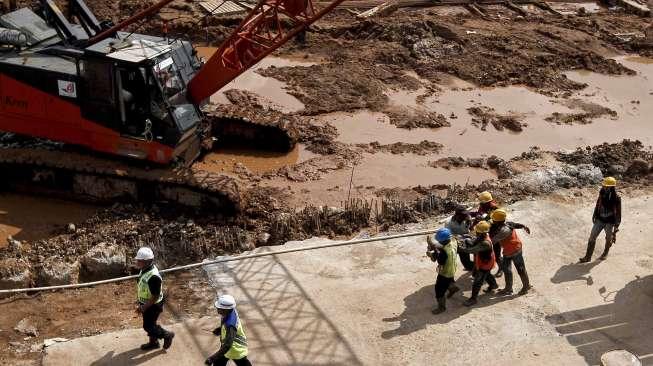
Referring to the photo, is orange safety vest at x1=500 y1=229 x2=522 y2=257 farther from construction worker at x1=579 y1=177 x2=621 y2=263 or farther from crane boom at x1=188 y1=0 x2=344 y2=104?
crane boom at x1=188 y1=0 x2=344 y2=104

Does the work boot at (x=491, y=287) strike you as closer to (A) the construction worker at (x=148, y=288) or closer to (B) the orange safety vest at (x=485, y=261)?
(B) the orange safety vest at (x=485, y=261)

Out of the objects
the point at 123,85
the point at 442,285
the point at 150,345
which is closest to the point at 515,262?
the point at 442,285

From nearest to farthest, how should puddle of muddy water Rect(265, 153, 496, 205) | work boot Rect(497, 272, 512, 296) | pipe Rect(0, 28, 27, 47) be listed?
1. work boot Rect(497, 272, 512, 296)
2. pipe Rect(0, 28, 27, 47)
3. puddle of muddy water Rect(265, 153, 496, 205)

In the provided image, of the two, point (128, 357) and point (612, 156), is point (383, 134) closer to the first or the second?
point (612, 156)

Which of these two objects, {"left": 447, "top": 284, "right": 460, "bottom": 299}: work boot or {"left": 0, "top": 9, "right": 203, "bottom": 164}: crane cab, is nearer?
{"left": 447, "top": 284, "right": 460, "bottom": 299}: work boot

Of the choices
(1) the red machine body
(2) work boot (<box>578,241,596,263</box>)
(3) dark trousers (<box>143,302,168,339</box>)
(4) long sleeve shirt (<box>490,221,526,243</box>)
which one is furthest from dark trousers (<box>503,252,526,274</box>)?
(1) the red machine body

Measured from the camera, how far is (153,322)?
30.0 ft

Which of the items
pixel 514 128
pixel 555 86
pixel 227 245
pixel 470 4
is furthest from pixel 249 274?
pixel 470 4

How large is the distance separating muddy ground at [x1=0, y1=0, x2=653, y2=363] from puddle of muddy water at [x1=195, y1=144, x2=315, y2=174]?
0.14 feet

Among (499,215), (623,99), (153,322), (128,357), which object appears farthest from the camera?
(623,99)

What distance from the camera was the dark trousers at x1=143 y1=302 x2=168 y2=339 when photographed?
29.5 feet

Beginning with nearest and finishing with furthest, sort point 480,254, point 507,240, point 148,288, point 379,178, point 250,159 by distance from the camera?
point 148,288 → point 480,254 → point 507,240 → point 379,178 → point 250,159

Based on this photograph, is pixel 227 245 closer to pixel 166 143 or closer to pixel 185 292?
pixel 185 292

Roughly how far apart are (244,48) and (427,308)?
6.14m
